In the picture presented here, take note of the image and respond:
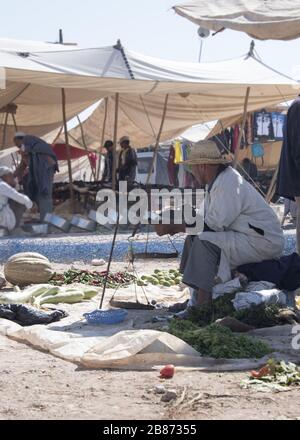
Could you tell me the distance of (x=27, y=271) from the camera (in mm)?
6906

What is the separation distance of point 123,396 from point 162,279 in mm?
3593

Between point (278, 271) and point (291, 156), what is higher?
point (291, 156)

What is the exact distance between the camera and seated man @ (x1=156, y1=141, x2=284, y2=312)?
17.5 ft

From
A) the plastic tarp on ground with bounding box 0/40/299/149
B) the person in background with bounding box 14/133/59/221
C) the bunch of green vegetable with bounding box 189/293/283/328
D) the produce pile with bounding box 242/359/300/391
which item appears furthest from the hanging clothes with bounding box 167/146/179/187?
the produce pile with bounding box 242/359/300/391

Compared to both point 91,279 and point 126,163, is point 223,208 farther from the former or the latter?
point 126,163

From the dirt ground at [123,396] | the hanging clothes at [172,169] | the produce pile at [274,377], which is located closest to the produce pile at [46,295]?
the dirt ground at [123,396]

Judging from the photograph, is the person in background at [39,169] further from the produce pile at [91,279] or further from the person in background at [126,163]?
the produce pile at [91,279]

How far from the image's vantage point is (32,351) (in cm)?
466

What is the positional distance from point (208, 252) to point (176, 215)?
540 mm

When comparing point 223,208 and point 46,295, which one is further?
point 46,295

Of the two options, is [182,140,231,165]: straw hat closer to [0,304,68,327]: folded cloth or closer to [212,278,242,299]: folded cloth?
[212,278,242,299]: folded cloth

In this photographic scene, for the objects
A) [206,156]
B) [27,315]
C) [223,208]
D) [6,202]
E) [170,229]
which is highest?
[206,156]

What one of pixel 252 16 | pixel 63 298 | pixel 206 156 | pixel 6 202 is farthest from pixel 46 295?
pixel 6 202

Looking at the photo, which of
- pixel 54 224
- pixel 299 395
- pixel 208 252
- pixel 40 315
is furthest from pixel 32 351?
pixel 54 224
